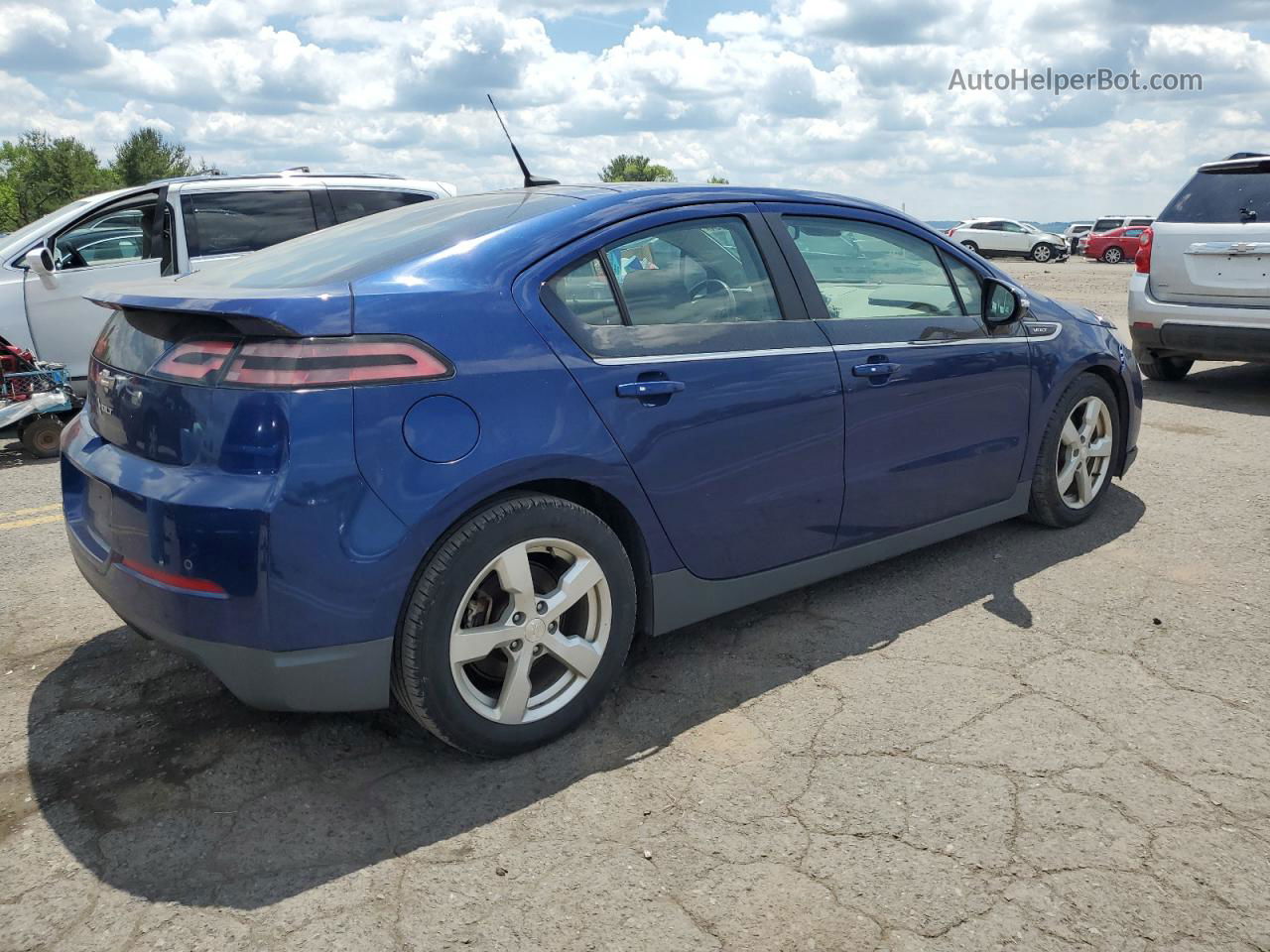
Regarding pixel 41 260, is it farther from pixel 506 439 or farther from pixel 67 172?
pixel 67 172

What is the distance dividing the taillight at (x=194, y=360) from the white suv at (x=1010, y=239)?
39.3 m

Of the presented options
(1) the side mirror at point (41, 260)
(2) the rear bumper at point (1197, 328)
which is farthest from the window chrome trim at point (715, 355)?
(1) the side mirror at point (41, 260)

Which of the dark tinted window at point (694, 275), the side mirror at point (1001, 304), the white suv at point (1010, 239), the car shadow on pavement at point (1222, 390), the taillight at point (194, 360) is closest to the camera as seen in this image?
the taillight at point (194, 360)

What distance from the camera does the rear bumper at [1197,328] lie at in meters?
7.57

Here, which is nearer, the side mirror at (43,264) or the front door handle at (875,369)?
the front door handle at (875,369)

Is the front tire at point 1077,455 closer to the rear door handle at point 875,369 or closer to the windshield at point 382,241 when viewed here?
the rear door handle at point 875,369

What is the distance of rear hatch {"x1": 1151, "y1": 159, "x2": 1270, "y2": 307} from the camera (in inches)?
299

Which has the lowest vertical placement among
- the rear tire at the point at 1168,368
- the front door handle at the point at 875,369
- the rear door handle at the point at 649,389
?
the rear tire at the point at 1168,368

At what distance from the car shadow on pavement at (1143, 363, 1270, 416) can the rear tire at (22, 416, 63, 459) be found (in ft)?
27.0

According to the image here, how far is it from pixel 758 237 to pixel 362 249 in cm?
133

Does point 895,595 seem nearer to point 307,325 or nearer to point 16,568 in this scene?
point 307,325

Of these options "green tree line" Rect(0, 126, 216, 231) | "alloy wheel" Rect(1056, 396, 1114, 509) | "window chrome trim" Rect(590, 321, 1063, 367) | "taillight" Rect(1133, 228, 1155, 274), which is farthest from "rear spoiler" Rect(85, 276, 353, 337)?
"green tree line" Rect(0, 126, 216, 231)

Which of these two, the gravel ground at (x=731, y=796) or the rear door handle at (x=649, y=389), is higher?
the rear door handle at (x=649, y=389)

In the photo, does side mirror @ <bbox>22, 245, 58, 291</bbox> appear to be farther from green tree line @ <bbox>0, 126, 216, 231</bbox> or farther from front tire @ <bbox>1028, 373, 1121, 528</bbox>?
green tree line @ <bbox>0, 126, 216, 231</bbox>
